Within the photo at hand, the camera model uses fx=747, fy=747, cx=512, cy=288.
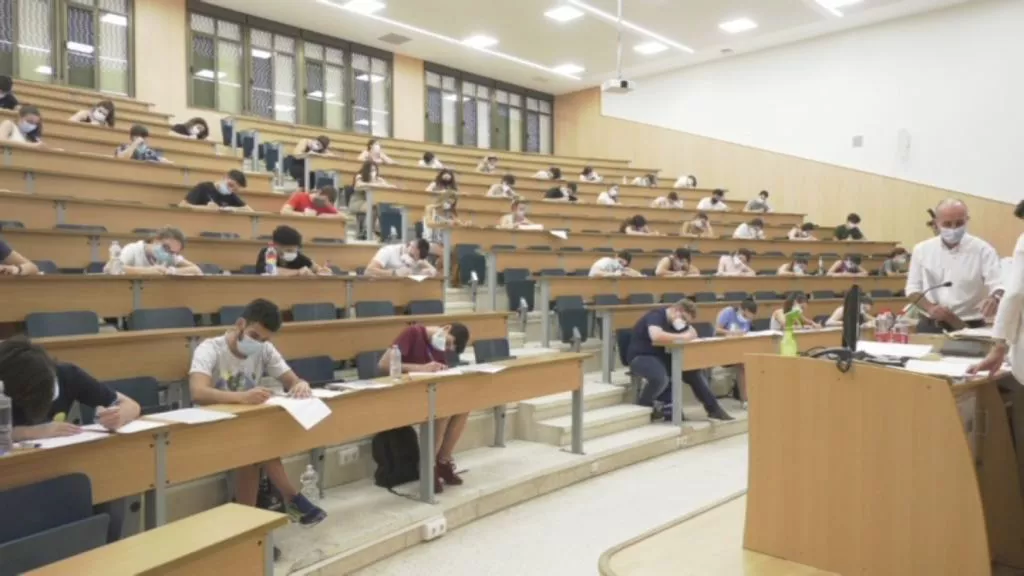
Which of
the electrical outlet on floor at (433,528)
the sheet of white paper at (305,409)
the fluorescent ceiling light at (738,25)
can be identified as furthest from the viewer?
the fluorescent ceiling light at (738,25)

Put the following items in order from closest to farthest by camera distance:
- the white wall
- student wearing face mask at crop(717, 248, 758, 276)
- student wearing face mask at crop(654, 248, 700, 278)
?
student wearing face mask at crop(654, 248, 700, 278), student wearing face mask at crop(717, 248, 758, 276), the white wall

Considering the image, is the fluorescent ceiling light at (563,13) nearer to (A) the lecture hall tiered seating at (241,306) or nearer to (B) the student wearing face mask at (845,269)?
(A) the lecture hall tiered seating at (241,306)

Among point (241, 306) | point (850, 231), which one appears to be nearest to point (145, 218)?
point (241, 306)

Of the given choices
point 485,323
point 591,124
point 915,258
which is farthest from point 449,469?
point 591,124

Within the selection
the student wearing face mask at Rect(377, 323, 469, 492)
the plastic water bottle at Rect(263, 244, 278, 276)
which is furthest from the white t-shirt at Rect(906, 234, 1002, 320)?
the plastic water bottle at Rect(263, 244, 278, 276)

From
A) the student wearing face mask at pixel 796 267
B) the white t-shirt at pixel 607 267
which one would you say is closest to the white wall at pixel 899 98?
the student wearing face mask at pixel 796 267

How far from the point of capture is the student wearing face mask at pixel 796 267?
9227mm

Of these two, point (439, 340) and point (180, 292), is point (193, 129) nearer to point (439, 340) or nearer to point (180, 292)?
point (180, 292)

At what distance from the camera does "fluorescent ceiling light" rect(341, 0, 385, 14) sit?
11.9 meters

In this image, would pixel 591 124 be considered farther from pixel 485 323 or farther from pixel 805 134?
pixel 485 323

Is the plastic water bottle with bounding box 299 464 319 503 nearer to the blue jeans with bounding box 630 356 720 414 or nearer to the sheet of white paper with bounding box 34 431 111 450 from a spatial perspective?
the sheet of white paper with bounding box 34 431 111 450

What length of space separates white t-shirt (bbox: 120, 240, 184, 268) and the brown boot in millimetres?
2373

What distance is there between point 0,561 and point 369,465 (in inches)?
99.3

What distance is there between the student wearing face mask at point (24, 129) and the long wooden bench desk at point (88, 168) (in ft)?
0.47
